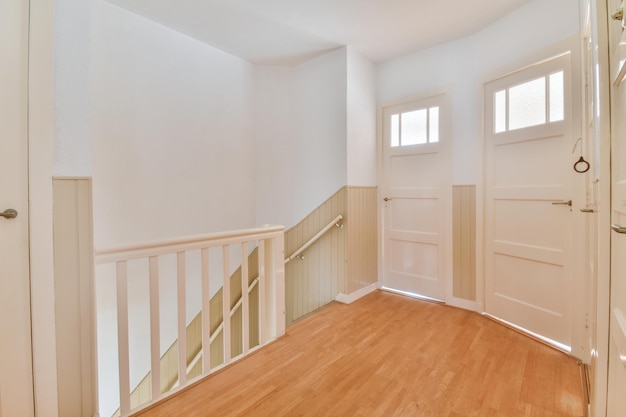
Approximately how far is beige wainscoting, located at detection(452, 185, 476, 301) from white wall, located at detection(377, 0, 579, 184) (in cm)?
14

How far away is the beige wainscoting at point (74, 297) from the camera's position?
1208mm

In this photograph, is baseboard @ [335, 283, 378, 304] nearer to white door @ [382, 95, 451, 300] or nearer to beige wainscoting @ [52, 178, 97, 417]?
white door @ [382, 95, 451, 300]

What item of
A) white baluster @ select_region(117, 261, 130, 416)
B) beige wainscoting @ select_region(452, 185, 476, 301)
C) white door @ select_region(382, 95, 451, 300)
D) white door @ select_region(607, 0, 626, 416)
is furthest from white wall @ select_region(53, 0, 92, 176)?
beige wainscoting @ select_region(452, 185, 476, 301)

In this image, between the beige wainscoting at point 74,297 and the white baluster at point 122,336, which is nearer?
the beige wainscoting at point 74,297

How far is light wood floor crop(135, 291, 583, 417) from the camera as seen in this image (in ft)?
4.70

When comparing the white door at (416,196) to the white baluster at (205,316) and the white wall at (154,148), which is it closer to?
the white wall at (154,148)

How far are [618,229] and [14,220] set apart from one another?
2.01m

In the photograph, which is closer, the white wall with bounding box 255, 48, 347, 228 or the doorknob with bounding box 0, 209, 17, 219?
the doorknob with bounding box 0, 209, 17, 219

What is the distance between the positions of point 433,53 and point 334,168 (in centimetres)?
151

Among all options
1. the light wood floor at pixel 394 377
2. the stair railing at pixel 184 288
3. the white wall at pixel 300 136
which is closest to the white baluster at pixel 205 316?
the stair railing at pixel 184 288

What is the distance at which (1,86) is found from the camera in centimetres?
108

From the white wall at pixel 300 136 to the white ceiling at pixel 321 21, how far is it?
32 cm

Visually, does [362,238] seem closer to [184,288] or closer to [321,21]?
[184,288]

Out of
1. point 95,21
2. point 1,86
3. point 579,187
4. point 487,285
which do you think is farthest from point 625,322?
point 95,21
